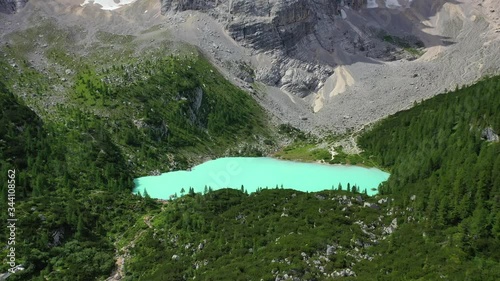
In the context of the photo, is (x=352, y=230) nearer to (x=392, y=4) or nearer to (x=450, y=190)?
(x=450, y=190)

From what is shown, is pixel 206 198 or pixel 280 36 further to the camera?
pixel 280 36

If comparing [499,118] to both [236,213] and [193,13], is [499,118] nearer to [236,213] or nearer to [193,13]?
[236,213]

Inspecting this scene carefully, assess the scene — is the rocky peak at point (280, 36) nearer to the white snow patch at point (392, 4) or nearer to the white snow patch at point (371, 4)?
the white snow patch at point (371, 4)

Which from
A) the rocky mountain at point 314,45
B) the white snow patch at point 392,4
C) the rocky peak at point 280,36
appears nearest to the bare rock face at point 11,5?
the rocky mountain at point 314,45

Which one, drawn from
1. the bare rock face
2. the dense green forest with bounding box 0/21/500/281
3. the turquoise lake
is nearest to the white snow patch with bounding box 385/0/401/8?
the dense green forest with bounding box 0/21/500/281

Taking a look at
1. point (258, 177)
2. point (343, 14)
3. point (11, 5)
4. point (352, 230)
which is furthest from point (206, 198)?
point (343, 14)

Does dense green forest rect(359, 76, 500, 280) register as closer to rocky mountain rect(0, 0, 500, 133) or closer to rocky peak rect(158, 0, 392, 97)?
rocky mountain rect(0, 0, 500, 133)
